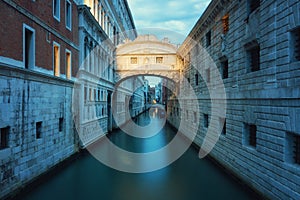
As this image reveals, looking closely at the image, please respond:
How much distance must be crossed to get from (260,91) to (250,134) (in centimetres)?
178

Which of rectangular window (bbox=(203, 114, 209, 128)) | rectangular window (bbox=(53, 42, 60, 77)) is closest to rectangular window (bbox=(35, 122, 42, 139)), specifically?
rectangular window (bbox=(53, 42, 60, 77))

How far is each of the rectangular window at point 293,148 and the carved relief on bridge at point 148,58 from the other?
16.4 metres

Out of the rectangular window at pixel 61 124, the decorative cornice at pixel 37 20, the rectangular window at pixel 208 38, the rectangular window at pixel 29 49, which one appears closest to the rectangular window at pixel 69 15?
the decorative cornice at pixel 37 20

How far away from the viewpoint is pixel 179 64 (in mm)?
21719

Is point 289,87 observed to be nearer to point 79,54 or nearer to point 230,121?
point 230,121

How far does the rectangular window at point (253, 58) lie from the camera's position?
7531mm

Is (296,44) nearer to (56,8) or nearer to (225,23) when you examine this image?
(225,23)

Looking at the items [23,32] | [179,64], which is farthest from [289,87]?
[179,64]

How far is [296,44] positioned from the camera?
5.55 m

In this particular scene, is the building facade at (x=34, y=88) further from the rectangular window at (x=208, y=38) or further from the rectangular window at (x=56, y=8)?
the rectangular window at (x=208, y=38)

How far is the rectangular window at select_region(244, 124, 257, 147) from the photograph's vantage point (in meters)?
7.74

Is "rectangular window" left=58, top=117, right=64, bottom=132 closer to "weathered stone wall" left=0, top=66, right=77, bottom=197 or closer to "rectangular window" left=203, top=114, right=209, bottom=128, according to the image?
"weathered stone wall" left=0, top=66, right=77, bottom=197

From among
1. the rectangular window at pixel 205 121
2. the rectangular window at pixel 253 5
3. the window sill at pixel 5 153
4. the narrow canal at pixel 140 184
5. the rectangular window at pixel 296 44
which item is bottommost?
the narrow canal at pixel 140 184

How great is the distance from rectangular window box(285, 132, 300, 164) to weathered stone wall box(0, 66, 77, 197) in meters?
6.87
